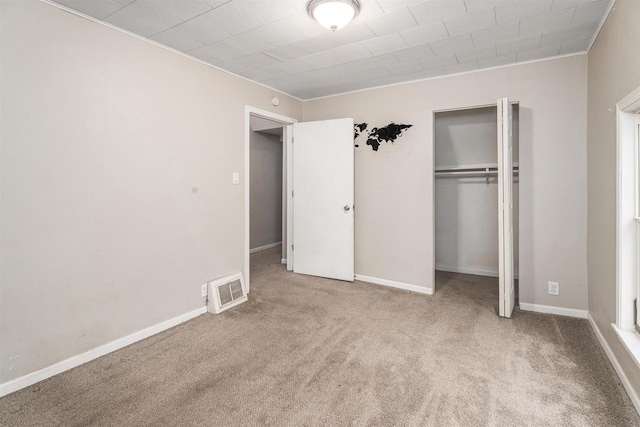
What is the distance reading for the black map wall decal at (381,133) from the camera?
366cm

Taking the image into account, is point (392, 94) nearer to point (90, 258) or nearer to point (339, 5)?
point (339, 5)

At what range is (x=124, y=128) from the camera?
2.40 meters

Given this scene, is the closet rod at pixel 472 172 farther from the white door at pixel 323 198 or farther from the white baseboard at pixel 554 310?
the white baseboard at pixel 554 310

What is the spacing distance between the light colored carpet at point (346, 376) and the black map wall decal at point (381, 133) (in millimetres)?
1909

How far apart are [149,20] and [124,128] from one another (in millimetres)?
772

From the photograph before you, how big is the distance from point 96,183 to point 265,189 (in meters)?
3.96

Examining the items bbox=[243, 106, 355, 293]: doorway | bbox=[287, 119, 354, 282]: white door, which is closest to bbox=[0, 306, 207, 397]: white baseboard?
bbox=[243, 106, 355, 293]: doorway

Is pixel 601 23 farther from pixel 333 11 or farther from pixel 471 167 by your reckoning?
pixel 471 167

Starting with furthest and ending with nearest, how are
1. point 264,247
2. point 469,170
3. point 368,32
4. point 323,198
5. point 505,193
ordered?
point 264,247, point 469,170, point 323,198, point 505,193, point 368,32

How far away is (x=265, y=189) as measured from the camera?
6.17m

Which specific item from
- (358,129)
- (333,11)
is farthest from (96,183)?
(358,129)

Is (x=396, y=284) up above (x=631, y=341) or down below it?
below

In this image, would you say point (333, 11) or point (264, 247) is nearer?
point (333, 11)

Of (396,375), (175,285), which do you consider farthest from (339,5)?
(175,285)
